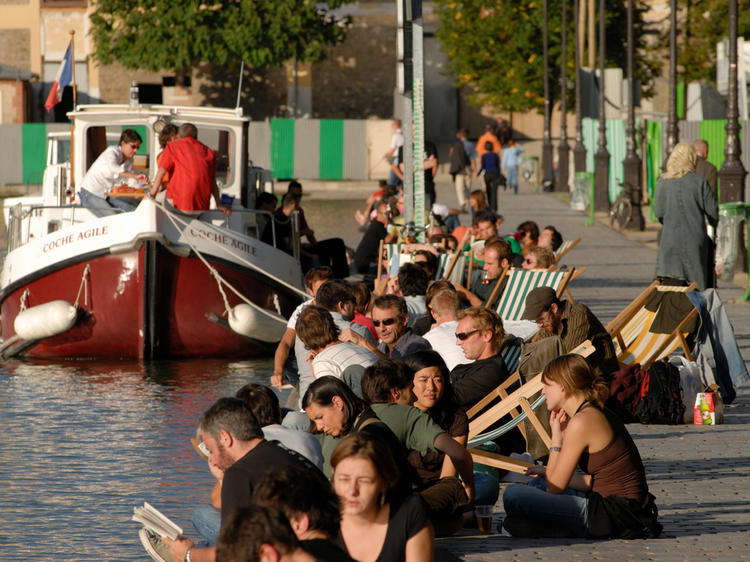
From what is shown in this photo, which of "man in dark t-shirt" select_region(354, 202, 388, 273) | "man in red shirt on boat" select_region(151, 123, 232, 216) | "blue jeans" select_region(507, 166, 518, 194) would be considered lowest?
"man in dark t-shirt" select_region(354, 202, 388, 273)

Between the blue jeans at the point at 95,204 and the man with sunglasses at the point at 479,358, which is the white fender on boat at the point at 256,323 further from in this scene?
the man with sunglasses at the point at 479,358

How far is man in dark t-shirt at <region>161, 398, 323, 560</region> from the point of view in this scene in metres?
5.96

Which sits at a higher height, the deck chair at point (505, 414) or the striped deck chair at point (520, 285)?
the striped deck chair at point (520, 285)

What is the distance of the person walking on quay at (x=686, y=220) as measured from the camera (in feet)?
47.1

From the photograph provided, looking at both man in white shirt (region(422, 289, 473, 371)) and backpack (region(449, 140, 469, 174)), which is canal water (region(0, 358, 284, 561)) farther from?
backpack (region(449, 140, 469, 174))

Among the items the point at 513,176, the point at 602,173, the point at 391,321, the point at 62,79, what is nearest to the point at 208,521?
the point at 391,321

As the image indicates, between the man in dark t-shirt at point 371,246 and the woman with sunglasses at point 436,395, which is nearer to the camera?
the woman with sunglasses at point 436,395

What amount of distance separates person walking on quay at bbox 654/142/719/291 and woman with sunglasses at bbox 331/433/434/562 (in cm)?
935

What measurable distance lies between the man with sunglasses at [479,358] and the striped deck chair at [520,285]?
4.43 metres

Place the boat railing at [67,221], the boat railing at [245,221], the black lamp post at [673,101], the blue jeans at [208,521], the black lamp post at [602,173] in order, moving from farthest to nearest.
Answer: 1. the black lamp post at [602,173]
2. the black lamp post at [673,101]
3. the boat railing at [67,221]
4. the boat railing at [245,221]
5. the blue jeans at [208,521]

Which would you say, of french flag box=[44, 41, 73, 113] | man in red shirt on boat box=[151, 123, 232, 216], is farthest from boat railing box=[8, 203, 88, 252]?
french flag box=[44, 41, 73, 113]

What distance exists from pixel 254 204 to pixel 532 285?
6.25 m

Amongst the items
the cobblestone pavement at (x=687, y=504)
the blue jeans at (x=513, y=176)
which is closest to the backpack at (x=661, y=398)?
the cobblestone pavement at (x=687, y=504)

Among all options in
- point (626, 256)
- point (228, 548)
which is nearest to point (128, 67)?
point (626, 256)
